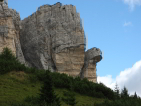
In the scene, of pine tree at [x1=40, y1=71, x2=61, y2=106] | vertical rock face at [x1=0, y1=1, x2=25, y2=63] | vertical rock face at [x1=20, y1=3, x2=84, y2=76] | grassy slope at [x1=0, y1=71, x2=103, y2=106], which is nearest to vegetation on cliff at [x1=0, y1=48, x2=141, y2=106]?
grassy slope at [x1=0, y1=71, x2=103, y2=106]

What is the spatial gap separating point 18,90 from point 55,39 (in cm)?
2140

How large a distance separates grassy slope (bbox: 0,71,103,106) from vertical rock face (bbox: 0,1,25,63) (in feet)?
35.9

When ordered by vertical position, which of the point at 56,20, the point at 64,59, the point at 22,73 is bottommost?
the point at 22,73

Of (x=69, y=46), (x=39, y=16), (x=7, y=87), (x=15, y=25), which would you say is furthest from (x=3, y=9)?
(x=7, y=87)

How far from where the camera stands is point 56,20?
54.6 m

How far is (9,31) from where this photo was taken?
50.3 metres

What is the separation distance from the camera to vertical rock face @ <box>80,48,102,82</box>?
54.3 meters

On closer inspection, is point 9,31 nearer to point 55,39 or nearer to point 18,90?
point 55,39

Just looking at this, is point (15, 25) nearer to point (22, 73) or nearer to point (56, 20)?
point (56, 20)

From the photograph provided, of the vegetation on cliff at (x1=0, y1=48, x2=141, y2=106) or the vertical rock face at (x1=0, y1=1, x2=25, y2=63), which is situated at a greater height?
the vertical rock face at (x1=0, y1=1, x2=25, y2=63)

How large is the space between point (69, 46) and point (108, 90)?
552 inches

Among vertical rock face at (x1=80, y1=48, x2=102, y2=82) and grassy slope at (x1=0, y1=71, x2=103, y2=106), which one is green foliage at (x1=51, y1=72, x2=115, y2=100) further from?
vertical rock face at (x1=80, y1=48, x2=102, y2=82)

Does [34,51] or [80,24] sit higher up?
[80,24]

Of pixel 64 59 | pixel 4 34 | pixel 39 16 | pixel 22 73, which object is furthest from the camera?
pixel 39 16
